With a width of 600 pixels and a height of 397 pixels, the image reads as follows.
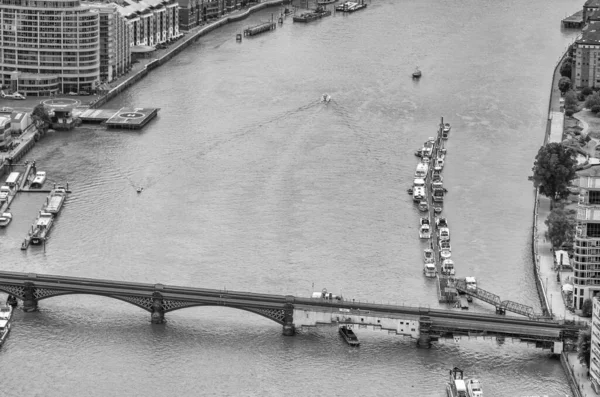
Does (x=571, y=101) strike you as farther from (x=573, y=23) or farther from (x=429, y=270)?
(x=429, y=270)

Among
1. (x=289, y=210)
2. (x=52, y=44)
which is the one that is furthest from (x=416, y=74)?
(x=289, y=210)

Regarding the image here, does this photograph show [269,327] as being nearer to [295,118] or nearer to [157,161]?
[157,161]

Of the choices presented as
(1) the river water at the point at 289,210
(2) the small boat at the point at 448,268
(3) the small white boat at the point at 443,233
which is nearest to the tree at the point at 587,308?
(1) the river water at the point at 289,210

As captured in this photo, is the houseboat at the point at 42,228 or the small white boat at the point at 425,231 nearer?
the houseboat at the point at 42,228

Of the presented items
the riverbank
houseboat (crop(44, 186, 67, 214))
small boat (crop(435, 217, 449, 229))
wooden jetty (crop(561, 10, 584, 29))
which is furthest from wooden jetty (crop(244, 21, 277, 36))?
small boat (crop(435, 217, 449, 229))

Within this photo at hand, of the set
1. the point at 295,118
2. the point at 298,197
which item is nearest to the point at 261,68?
the point at 295,118

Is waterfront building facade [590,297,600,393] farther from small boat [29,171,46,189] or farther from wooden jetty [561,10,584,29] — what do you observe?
wooden jetty [561,10,584,29]

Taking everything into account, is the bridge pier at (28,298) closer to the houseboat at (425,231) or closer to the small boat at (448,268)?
the small boat at (448,268)
